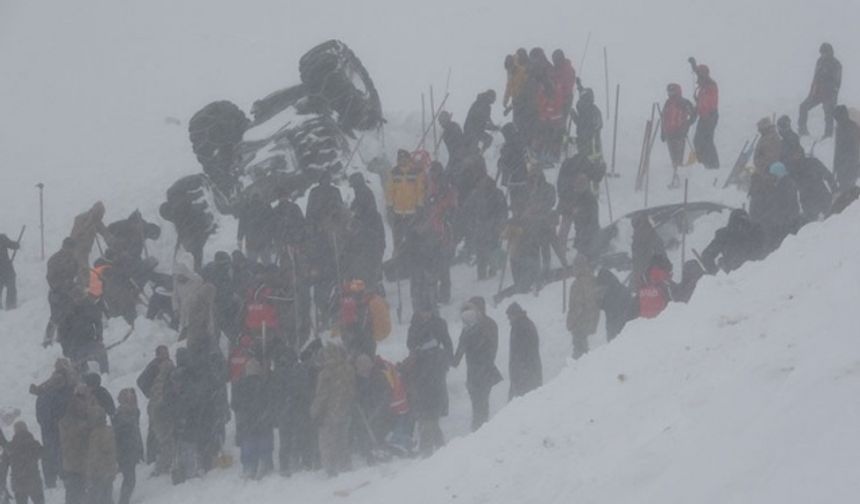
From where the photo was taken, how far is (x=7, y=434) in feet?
57.6

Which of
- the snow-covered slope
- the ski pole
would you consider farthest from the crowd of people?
the snow-covered slope

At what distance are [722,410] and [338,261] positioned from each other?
10359mm

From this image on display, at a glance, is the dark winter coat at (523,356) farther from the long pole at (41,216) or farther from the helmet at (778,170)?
the long pole at (41,216)

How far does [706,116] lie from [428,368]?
335 inches

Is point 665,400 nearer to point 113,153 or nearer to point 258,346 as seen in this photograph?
point 258,346

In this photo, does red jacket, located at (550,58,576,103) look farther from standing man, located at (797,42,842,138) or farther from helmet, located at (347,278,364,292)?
helmet, located at (347,278,364,292)

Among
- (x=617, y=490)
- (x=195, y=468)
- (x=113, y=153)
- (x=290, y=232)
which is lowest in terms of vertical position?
(x=195, y=468)

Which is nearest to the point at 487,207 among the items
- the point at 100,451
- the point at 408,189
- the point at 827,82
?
the point at 408,189

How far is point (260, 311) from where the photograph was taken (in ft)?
55.1

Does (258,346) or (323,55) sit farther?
(323,55)

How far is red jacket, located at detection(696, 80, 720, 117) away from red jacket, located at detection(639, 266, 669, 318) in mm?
7625

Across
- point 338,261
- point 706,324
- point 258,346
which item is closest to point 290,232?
point 338,261

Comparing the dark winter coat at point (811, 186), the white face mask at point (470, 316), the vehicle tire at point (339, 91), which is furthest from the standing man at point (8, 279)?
the dark winter coat at point (811, 186)

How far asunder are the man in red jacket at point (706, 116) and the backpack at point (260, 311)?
332 inches
